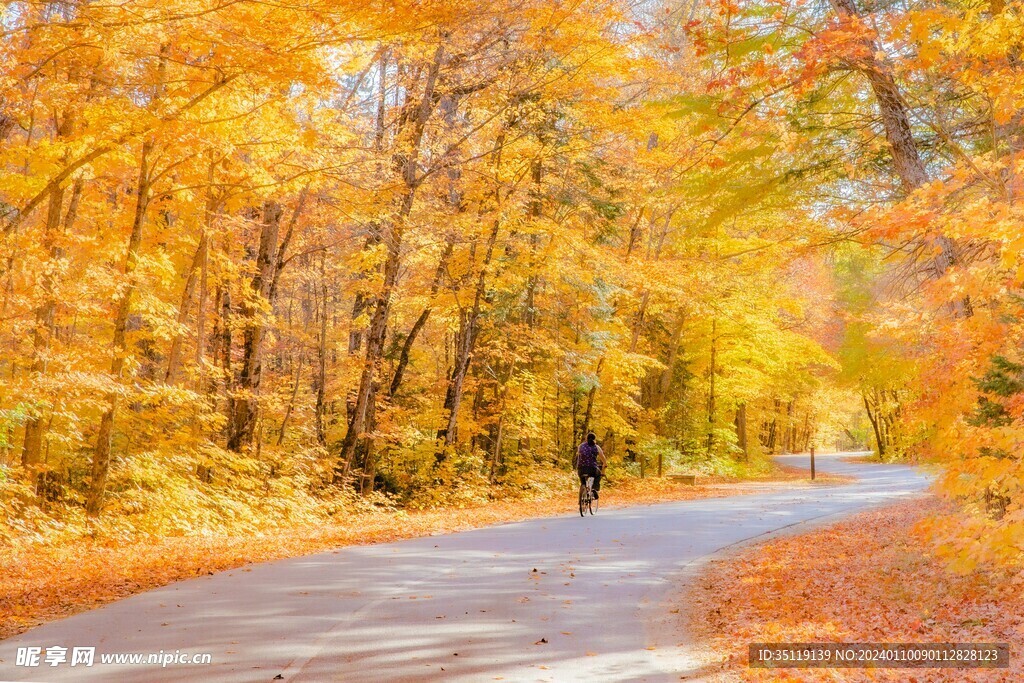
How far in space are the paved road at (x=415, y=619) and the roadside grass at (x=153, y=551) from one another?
21.3 inches

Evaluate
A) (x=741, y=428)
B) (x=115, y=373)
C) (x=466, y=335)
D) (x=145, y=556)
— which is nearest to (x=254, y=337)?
(x=466, y=335)

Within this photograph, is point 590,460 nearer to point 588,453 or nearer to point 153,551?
point 588,453

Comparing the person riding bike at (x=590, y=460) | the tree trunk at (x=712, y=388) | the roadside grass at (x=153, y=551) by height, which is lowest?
the roadside grass at (x=153, y=551)

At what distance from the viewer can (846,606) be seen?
877 centimetres

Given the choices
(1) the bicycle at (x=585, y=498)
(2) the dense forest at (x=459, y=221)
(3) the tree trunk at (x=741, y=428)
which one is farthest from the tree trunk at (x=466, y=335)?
(3) the tree trunk at (x=741, y=428)

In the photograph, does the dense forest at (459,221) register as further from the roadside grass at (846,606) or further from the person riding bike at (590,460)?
the person riding bike at (590,460)

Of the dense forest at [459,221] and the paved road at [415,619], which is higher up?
the dense forest at [459,221]

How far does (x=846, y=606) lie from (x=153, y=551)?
30.1ft

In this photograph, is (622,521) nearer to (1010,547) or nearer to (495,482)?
(495,482)

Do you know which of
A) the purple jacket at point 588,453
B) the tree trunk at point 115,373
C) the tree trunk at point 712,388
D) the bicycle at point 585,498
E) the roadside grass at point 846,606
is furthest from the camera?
the tree trunk at point 712,388

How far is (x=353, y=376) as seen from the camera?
834 inches

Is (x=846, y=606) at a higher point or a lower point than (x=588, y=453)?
lower

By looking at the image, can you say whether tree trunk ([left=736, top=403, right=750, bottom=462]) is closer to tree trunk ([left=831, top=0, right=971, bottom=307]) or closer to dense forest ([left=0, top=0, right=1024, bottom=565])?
dense forest ([left=0, top=0, right=1024, bottom=565])

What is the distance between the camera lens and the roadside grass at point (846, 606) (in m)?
6.51
